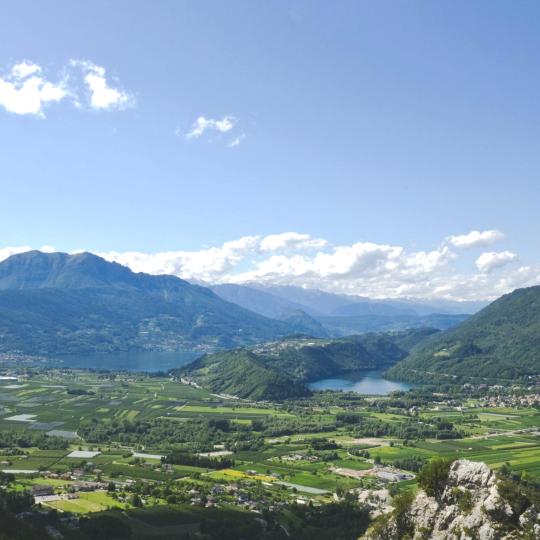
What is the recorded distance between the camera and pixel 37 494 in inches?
3474

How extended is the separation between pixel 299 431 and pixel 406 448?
3489cm

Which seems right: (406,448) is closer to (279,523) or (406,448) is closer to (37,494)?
(279,523)

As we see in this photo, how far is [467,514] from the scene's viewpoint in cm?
3544

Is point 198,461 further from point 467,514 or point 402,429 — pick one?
point 467,514

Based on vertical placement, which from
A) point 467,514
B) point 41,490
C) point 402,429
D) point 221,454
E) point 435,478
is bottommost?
point 402,429

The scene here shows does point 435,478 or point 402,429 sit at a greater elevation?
point 435,478

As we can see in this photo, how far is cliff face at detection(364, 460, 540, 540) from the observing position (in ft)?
108

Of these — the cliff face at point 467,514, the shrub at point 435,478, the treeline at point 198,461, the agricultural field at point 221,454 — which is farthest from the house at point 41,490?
the shrub at point 435,478

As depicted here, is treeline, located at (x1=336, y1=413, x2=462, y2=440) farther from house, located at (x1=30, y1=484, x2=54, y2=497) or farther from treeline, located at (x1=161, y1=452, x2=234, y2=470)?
house, located at (x1=30, y1=484, x2=54, y2=497)

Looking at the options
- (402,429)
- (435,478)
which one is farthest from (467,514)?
(402,429)

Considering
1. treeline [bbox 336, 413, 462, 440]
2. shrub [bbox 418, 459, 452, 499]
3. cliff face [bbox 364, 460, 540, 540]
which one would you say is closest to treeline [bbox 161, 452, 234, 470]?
treeline [bbox 336, 413, 462, 440]

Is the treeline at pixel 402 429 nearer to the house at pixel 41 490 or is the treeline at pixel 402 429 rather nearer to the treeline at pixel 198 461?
the treeline at pixel 198 461

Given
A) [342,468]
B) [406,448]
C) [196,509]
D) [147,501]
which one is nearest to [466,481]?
[196,509]

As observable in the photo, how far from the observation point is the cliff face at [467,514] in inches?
1302
